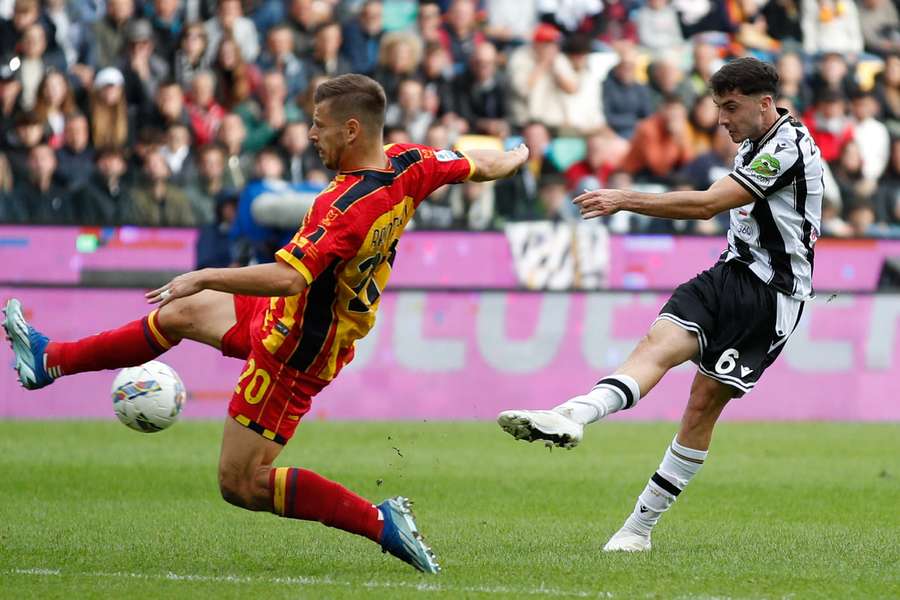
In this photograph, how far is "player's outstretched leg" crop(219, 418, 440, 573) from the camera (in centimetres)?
613

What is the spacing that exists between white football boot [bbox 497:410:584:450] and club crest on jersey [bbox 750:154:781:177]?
1552 millimetres

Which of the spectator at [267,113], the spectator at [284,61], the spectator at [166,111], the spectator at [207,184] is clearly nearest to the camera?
the spectator at [207,184]

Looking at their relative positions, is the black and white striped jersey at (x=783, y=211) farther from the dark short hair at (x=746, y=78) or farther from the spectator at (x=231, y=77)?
the spectator at (x=231, y=77)

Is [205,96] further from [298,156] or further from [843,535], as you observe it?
[843,535]

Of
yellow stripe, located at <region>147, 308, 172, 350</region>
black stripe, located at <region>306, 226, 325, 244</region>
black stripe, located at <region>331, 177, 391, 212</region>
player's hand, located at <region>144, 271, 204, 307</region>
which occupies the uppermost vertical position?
black stripe, located at <region>331, 177, 391, 212</region>

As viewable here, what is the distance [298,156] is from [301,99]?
124 centimetres

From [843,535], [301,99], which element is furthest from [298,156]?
[843,535]

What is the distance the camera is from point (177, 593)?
5.68 meters

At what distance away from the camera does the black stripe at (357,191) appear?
5938 millimetres

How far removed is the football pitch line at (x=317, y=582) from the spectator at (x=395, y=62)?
11361mm

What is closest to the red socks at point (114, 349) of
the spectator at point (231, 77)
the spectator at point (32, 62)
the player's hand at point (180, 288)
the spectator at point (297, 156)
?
the player's hand at point (180, 288)

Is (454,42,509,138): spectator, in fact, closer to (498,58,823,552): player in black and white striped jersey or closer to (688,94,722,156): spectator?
(688,94,722,156): spectator

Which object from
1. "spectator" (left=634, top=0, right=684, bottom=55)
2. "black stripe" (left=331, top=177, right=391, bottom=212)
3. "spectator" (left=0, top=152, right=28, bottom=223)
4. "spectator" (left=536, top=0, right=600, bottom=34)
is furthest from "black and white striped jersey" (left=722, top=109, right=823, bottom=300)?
"spectator" (left=634, top=0, right=684, bottom=55)

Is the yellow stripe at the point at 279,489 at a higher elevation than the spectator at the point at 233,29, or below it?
below
